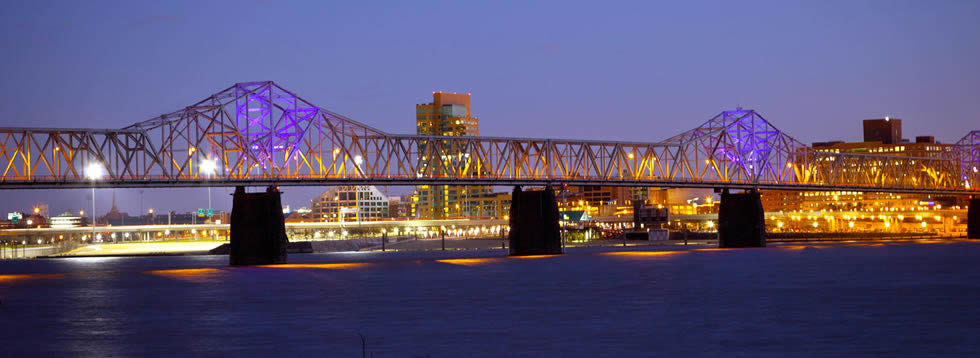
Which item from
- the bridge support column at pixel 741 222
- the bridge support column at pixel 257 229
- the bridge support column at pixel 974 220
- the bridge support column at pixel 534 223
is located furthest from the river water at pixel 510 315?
the bridge support column at pixel 974 220

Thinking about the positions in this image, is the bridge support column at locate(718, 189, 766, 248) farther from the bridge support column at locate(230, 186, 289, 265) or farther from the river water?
the bridge support column at locate(230, 186, 289, 265)

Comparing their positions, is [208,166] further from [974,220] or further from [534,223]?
[974,220]

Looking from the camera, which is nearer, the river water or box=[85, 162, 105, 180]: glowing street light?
the river water

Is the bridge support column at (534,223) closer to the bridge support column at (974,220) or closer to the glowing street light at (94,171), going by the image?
the glowing street light at (94,171)

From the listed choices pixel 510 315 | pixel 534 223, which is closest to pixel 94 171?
pixel 534 223

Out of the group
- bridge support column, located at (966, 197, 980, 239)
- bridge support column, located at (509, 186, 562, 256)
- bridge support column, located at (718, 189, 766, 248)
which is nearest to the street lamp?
bridge support column, located at (509, 186, 562, 256)

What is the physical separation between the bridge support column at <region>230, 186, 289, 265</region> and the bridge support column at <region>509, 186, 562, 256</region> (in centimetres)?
2494

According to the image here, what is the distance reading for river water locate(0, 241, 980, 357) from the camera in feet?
112

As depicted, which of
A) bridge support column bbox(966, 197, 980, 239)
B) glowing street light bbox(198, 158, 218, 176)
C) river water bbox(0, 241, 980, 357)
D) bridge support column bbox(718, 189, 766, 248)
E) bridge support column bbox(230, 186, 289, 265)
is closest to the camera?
river water bbox(0, 241, 980, 357)

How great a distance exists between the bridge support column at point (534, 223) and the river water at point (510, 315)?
3260 cm

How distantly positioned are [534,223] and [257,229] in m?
28.5

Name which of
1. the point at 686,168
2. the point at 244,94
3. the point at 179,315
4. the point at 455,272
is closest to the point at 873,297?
the point at 179,315

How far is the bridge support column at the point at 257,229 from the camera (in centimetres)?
9556

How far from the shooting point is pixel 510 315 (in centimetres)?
4456
